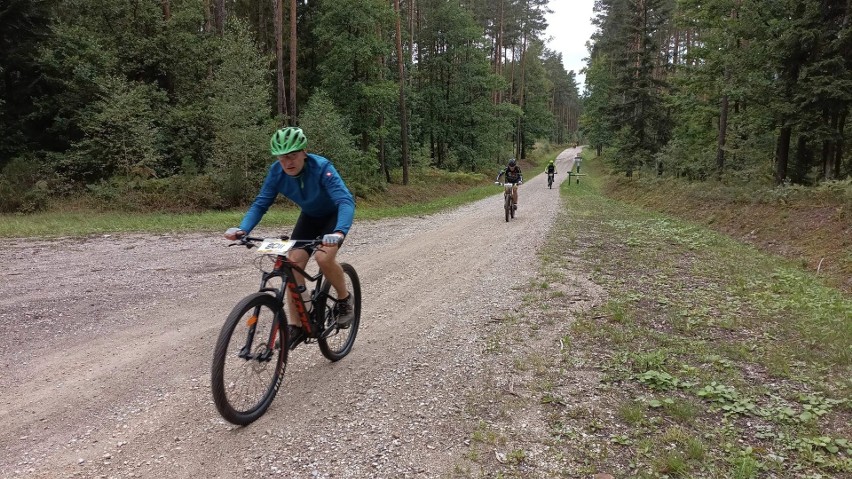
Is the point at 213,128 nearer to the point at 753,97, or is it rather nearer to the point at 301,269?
the point at 301,269

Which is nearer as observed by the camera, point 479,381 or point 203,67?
point 479,381

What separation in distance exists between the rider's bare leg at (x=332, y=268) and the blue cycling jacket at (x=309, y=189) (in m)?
0.24

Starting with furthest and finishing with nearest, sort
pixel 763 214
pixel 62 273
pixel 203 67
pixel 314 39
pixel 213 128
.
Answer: pixel 314 39 < pixel 203 67 < pixel 213 128 < pixel 763 214 < pixel 62 273

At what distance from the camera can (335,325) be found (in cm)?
429

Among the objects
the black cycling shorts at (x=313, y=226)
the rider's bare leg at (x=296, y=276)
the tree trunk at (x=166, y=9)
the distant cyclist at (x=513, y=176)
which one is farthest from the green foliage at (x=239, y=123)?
the rider's bare leg at (x=296, y=276)

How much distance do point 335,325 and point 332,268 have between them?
67 cm

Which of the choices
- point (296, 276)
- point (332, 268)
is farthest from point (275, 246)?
point (332, 268)

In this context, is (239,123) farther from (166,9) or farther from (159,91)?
(166,9)

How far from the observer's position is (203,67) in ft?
64.0

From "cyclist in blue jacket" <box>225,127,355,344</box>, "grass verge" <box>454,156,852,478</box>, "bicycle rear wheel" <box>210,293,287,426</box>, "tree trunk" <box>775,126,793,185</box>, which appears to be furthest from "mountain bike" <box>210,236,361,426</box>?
"tree trunk" <box>775,126,793,185</box>

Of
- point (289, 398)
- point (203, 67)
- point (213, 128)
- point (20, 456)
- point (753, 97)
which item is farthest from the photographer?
point (203, 67)

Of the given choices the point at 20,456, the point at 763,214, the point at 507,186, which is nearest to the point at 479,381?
the point at 20,456

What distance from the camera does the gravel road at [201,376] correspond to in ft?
9.74

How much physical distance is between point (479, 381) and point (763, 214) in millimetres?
Result: 12122
